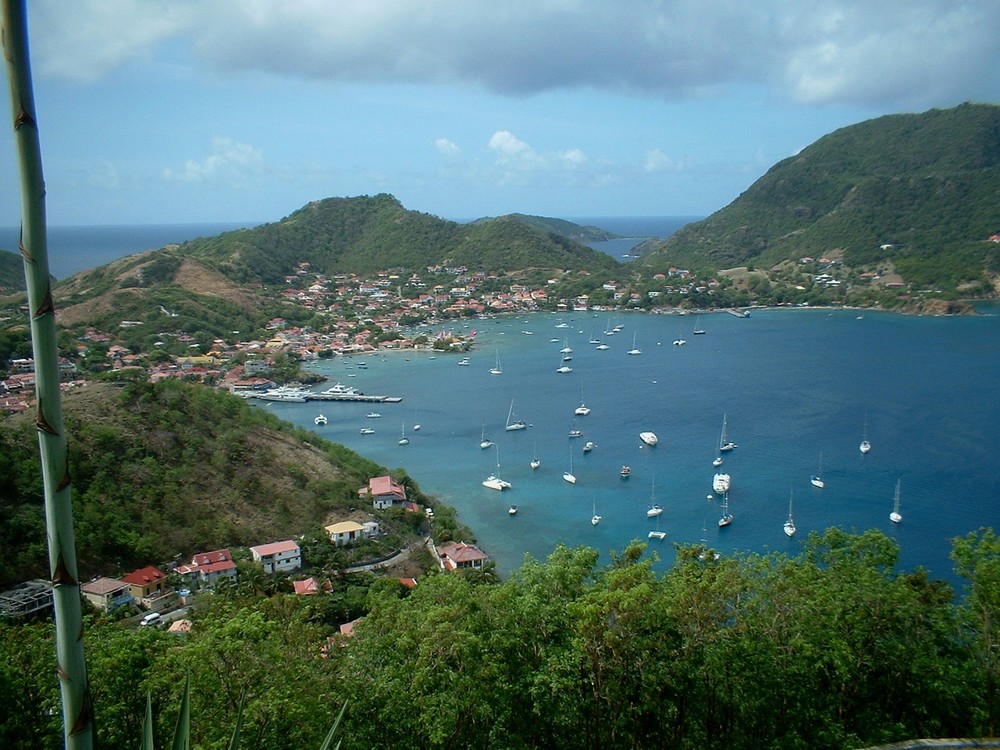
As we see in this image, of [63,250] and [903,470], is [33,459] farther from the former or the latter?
[63,250]

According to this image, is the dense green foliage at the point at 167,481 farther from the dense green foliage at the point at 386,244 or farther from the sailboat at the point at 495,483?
the dense green foliage at the point at 386,244

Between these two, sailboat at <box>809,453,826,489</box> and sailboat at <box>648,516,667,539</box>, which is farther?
sailboat at <box>809,453,826,489</box>

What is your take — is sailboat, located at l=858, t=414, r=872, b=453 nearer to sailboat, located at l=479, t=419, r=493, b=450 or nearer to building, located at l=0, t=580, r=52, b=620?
sailboat, located at l=479, t=419, r=493, b=450

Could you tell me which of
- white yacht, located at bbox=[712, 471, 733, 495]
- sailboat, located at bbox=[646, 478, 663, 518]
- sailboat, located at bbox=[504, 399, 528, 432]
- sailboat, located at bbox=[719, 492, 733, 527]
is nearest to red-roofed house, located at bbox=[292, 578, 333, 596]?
sailboat, located at bbox=[646, 478, 663, 518]

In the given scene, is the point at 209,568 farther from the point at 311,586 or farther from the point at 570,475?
the point at 570,475

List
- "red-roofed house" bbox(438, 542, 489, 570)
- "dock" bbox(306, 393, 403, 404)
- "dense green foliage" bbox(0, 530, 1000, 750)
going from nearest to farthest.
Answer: "dense green foliage" bbox(0, 530, 1000, 750)
"red-roofed house" bbox(438, 542, 489, 570)
"dock" bbox(306, 393, 403, 404)

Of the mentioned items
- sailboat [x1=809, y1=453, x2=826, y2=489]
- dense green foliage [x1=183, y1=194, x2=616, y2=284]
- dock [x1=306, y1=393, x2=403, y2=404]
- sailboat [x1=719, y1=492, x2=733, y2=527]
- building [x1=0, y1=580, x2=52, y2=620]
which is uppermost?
dense green foliage [x1=183, y1=194, x2=616, y2=284]
